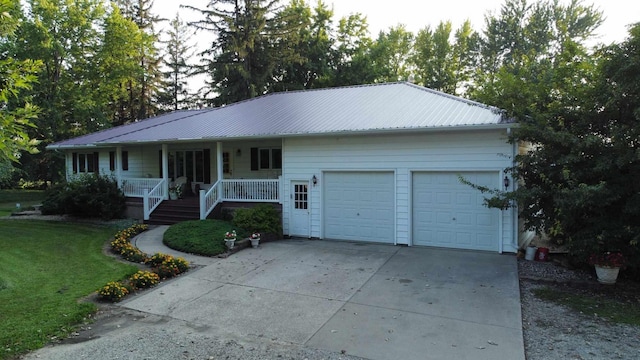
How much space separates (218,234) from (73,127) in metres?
24.0

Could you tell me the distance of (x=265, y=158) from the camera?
16.3m

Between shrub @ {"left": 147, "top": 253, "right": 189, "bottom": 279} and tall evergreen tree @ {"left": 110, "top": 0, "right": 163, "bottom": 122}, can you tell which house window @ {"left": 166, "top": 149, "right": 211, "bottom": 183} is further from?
tall evergreen tree @ {"left": 110, "top": 0, "right": 163, "bottom": 122}

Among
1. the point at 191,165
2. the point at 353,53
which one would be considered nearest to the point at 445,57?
the point at 353,53

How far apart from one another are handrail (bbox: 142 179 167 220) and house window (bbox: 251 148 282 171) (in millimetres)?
3642

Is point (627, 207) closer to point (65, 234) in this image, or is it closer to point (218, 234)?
point (218, 234)

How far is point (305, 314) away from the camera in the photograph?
5.96m

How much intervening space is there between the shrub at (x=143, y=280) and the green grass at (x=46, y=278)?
24.7 inches

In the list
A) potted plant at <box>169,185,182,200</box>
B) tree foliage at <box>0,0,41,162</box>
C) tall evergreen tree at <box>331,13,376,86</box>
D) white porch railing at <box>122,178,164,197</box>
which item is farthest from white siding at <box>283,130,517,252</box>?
tall evergreen tree at <box>331,13,376,86</box>

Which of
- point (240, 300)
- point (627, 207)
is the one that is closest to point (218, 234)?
point (240, 300)

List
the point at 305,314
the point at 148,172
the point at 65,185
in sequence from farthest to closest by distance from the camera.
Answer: the point at 148,172 → the point at 65,185 → the point at 305,314

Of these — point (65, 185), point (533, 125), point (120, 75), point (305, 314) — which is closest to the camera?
point (305, 314)

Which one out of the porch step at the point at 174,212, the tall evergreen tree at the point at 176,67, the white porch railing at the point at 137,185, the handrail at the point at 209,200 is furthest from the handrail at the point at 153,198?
the tall evergreen tree at the point at 176,67

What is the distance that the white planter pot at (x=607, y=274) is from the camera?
7117mm

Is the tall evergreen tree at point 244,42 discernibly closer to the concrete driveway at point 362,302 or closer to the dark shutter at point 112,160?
the dark shutter at point 112,160
